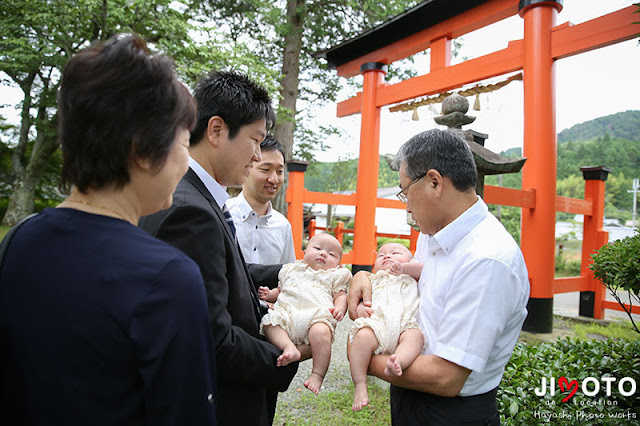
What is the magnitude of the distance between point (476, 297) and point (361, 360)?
59 cm

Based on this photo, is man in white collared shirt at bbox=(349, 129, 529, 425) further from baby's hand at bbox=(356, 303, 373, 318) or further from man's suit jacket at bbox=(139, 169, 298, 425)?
man's suit jacket at bbox=(139, 169, 298, 425)

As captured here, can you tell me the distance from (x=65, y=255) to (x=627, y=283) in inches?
126

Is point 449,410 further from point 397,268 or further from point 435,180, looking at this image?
point 435,180

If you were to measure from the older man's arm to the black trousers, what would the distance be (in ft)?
0.29

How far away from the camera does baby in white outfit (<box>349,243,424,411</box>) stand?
158 centimetres

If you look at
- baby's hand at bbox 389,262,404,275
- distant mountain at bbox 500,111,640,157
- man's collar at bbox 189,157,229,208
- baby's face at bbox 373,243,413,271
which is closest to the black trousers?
baby's hand at bbox 389,262,404,275

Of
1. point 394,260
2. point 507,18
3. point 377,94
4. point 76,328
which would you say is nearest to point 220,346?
point 76,328

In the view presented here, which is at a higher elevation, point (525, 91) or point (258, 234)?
point (525, 91)

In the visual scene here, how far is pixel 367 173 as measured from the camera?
721 centimetres

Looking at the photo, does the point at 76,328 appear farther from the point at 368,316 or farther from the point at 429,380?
the point at 368,316

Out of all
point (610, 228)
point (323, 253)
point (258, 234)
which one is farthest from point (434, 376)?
point (610, 228)

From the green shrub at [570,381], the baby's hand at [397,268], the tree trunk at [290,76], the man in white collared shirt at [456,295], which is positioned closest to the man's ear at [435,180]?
the man in white collared shirt at [456,295]

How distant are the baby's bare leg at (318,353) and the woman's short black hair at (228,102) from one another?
94cm

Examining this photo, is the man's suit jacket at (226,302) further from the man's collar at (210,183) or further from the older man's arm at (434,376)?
the older man's arm at (434,376)
